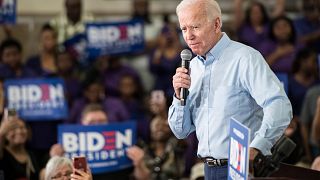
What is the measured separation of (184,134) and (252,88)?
0.42 metres

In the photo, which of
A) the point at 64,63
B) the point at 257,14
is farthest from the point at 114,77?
the point at 257,14

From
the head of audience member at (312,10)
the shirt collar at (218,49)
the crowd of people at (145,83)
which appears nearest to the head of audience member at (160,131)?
the crowd of people at (145,83)

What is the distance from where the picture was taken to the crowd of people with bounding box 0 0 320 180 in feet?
18.3

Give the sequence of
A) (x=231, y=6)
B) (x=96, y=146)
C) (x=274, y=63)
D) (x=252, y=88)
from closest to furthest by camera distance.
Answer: (x=252, y=88), (x=96, y=146), (x=274, y=63), (x=231, y=6)

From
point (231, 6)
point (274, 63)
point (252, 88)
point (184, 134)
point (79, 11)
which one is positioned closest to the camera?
point (252, 88)

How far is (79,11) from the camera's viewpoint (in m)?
7.59

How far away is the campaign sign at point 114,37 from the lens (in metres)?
7.14

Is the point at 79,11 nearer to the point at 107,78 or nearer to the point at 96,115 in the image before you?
the point at 107,78

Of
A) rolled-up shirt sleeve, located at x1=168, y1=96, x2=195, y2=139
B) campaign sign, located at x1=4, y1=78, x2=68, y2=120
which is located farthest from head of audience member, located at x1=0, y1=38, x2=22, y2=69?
rolled-up shirt sleeve, located at x1=168, y1=96, x2=195, y2=139

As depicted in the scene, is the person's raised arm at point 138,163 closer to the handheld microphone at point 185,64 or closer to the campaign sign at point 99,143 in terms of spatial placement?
the campaign sign at point 99,143

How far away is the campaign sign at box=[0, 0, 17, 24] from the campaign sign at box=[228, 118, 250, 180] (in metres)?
4.06

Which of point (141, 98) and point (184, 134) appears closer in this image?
point (184, 134)

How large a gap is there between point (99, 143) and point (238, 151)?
267 centimetres

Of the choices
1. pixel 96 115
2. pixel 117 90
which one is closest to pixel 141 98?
pixel 117 90
